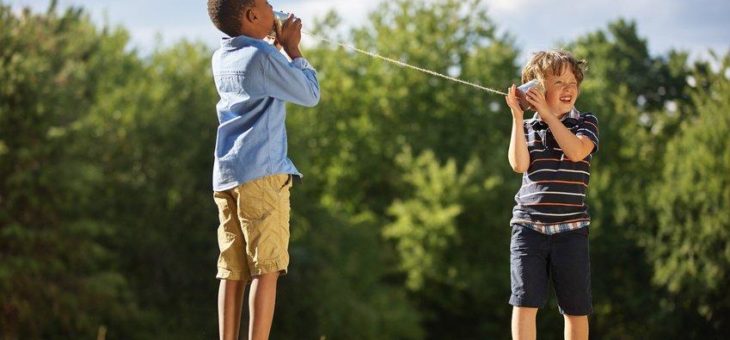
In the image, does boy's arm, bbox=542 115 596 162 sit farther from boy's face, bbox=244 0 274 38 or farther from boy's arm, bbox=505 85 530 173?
boy's face, bbox=244 0 274 38

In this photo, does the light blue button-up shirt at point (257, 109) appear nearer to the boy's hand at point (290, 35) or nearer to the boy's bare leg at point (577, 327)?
the boy's hand at point (290, 35)

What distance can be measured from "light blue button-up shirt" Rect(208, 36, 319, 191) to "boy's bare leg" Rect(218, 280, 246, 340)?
1.33 ft

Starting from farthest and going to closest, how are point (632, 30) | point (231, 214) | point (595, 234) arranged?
1. point (632, 30)
2. point (595, 234)
3. point (231, 214)

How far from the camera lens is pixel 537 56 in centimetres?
498

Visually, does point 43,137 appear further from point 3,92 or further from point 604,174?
point 604,174

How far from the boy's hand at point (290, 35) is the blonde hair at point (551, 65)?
38.7 inches

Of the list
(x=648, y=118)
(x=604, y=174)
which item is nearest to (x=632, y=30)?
(x=648, y=118)

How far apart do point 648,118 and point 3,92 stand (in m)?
21.3

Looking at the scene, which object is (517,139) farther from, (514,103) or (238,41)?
(238,41)

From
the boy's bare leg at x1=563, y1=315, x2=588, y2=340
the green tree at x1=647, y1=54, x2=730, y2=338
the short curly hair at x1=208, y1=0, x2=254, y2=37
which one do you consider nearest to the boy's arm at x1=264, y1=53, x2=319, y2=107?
the short curly hair at x1=208, y1=0, x2=254, y2=37

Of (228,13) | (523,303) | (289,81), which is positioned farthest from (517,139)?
(228,13)

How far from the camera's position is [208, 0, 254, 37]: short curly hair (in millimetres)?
4738

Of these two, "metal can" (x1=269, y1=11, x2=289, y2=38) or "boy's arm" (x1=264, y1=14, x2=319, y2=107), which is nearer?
"boy's arm" (x1=264, y1=14, x2=319, y2=107)

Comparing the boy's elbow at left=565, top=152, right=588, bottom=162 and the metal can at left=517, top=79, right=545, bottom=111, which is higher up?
the metal can at left=517, top=79, right=545, bottom=111
